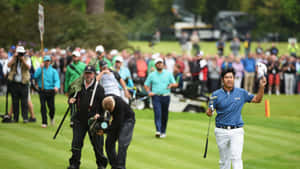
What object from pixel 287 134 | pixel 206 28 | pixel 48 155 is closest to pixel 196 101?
pixel 287 134

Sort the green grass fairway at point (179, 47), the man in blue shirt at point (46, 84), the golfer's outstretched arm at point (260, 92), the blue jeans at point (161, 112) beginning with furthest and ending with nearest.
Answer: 1. the green grass fairway at point (179, 47)
2. the man in blue shirt at point (46, 84)
3. the blue jeans at point (161, 112)
4. the golfer's outstretched arm at point (260, 92)

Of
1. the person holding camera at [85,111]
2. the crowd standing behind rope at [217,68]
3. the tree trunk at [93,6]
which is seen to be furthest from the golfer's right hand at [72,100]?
the tree trunk at [93,6]

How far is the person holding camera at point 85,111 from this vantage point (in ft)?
32.9

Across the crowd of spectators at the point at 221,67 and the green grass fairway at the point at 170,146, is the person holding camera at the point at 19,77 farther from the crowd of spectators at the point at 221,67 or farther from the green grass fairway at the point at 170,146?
the crowd of spectators at the point at 221,67

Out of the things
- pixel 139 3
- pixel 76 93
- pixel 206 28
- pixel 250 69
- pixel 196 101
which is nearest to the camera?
pixel 76 93

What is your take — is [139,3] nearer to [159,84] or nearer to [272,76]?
[272,76]

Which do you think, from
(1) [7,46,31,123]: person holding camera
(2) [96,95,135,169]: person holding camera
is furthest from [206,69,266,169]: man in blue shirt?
(1) [7,46,31,123]: person holding camera

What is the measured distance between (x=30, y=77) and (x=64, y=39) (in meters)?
13.2

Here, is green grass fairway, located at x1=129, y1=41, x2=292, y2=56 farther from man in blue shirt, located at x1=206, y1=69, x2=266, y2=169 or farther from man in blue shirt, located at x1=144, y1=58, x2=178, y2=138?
man in blue shirt, located at x1=206, y1=69, x2=266, y2=169

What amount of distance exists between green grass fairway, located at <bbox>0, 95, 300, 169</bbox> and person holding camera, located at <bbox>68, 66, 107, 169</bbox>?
23.1 inches

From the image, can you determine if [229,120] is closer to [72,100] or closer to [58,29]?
[72,100]

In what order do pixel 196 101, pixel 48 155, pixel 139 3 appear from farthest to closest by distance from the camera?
pixel 139 3 < pixel 196 101 < pixel 48 155

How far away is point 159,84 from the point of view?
14609 millimetres

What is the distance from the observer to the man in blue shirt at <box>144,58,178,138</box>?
14.5 m
